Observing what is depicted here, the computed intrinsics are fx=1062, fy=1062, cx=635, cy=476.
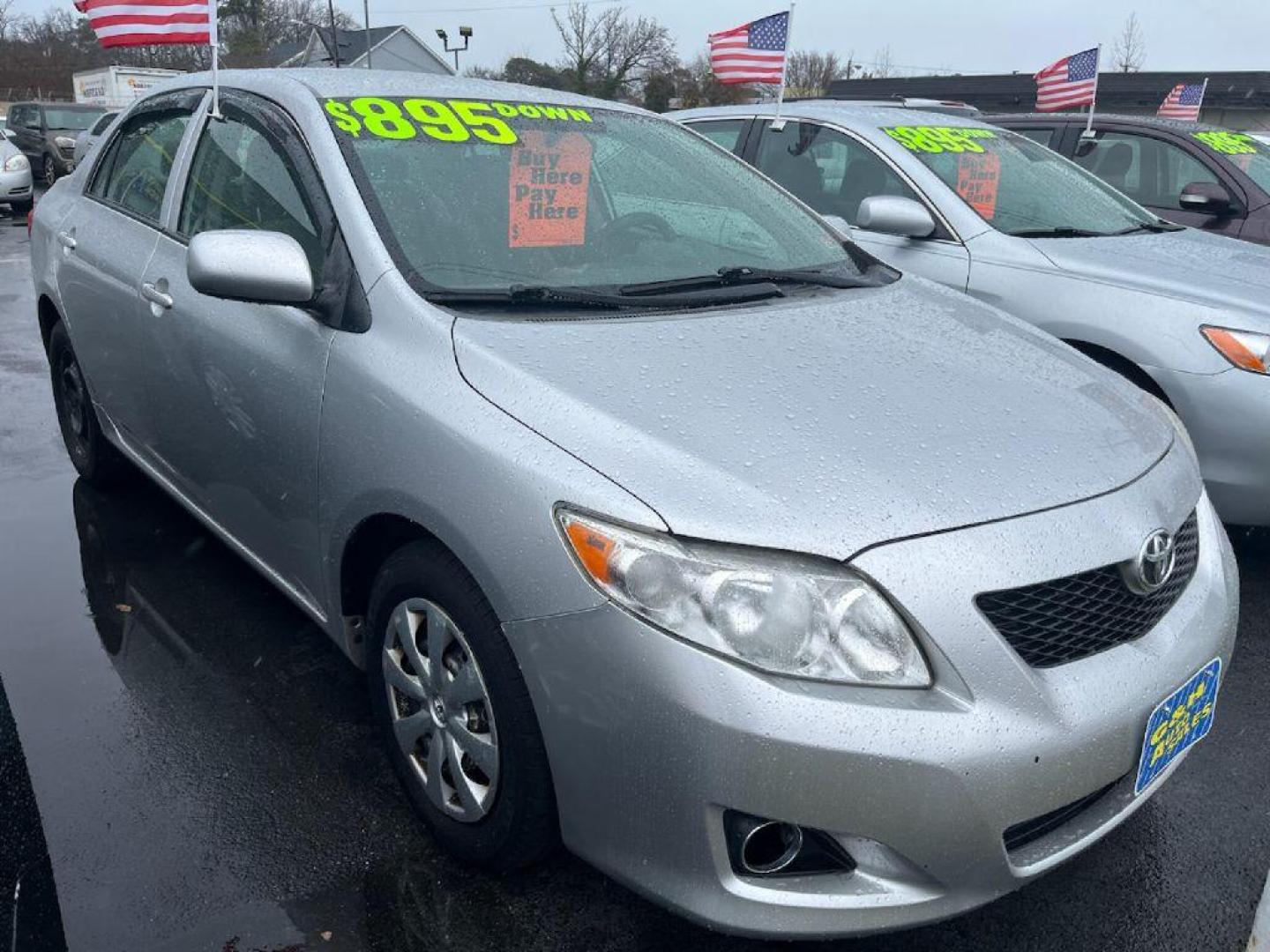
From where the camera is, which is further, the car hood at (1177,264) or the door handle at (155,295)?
the car hood at (1177,264)

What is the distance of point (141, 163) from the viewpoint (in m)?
3.65

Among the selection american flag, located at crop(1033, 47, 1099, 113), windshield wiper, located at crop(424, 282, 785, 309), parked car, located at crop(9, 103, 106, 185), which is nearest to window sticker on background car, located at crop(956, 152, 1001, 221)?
windshield wiper, located at crop(424, 282, 785, 309)

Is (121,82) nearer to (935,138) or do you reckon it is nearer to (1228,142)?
(1228,142)

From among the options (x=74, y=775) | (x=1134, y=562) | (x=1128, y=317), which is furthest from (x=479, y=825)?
(x=1128, y=317)

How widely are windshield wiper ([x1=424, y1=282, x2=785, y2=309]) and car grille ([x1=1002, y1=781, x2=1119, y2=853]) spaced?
1.33 metres

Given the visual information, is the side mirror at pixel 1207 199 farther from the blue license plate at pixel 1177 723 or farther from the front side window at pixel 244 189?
the front side window at pixel 244 189

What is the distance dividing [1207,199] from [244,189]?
5564 mm

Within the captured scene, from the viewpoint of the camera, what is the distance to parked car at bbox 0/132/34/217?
50.0 ft

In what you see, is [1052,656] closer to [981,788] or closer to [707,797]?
[981,788]

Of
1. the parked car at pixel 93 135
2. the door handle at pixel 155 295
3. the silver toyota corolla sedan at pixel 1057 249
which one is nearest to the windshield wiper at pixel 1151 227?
the silver toyota corolla sedan at pixel 1057 249

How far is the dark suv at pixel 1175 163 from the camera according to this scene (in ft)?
20.4

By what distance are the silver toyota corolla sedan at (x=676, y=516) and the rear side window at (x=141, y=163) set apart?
46 cm

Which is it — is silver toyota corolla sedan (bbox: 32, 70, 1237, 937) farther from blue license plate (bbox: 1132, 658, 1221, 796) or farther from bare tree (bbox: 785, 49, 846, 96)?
bare tree (bbox: 785, 49, 846, 96)

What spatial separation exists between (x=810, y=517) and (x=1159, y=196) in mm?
6048
